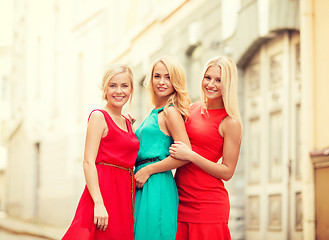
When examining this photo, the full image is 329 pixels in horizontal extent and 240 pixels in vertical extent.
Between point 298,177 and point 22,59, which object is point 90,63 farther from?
point 298,177

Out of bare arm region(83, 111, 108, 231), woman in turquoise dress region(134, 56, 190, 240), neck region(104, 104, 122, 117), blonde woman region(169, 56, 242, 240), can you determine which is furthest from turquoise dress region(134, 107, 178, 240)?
bare arm region(83, 111, 108, 231)

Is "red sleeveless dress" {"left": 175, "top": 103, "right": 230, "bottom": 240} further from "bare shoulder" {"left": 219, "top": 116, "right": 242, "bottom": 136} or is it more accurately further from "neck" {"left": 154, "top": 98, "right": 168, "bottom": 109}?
"neck" {"left": 154, "top": 98, "right": 168, "bottom": 109}

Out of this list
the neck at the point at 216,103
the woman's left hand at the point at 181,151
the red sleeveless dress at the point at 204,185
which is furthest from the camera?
the neck at the point at 216,103

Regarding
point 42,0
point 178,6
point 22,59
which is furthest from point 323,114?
point 22,59

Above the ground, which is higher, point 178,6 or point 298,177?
point 178,6

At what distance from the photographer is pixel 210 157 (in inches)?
163

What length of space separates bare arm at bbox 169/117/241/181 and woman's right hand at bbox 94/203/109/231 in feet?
1.93

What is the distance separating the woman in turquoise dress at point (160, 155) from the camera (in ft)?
13.0

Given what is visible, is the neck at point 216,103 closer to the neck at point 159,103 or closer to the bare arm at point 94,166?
the neck at point 159,103

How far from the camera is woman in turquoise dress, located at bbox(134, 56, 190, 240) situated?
156 inches

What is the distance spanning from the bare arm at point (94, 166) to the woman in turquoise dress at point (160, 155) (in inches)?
13.9

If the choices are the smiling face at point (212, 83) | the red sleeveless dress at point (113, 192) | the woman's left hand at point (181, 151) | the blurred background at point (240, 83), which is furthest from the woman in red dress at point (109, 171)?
the blurred background at point (240, 83)

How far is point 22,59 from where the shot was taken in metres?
25.3

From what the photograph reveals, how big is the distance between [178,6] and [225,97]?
25.9ft
